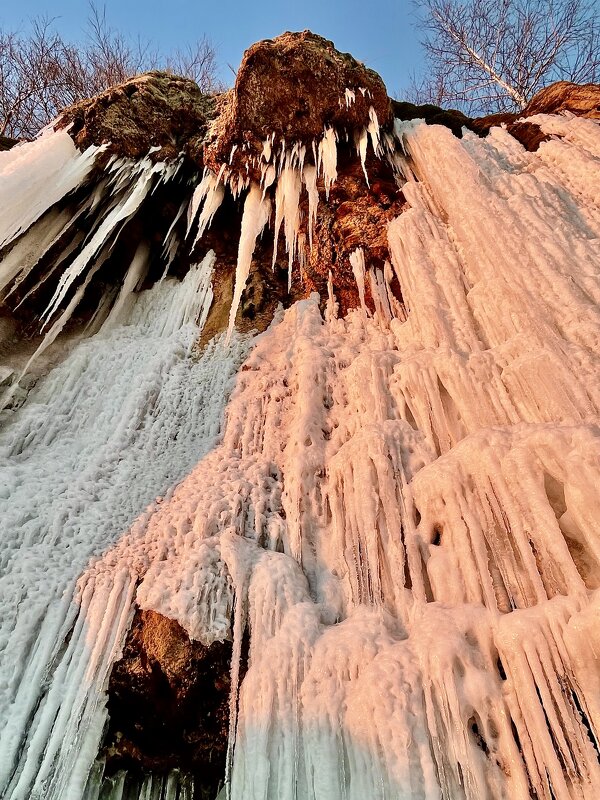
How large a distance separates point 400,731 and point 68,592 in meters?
2.29

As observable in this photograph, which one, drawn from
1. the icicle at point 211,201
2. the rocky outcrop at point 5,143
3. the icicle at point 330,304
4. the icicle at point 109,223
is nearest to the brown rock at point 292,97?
the icicle at point 211,201

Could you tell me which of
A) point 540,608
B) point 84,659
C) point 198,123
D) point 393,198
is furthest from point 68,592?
point 198,123

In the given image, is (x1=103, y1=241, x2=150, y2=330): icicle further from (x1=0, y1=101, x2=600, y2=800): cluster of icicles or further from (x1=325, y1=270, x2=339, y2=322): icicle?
(x1=325, y1=270, x2=339, y2=322): icicle

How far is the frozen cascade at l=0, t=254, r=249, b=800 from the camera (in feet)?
9.70

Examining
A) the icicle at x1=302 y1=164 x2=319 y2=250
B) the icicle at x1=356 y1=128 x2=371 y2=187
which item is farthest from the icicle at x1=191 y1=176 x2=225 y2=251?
the icicle at x1=356 y1=128 x2=371 y2=187

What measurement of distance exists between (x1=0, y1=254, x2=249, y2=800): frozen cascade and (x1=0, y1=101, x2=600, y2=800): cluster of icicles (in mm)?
18

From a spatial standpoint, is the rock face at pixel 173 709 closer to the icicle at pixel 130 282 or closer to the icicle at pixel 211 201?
the icicle at pixel 130 282

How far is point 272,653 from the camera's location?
300 centimetres

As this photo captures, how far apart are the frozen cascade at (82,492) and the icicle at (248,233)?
524 millimetres

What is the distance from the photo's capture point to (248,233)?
6332mm

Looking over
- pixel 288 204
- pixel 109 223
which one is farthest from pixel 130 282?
pixel 288 204

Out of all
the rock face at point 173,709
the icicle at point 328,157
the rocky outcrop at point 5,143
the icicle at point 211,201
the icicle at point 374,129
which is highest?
the icicle at point 374,129

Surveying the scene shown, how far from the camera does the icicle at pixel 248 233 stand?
5.92 metres

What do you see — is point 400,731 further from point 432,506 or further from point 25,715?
point 25,715
